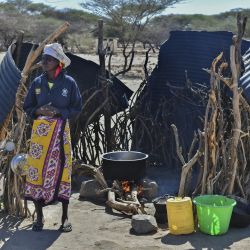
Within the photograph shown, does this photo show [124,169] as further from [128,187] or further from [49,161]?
[49,161]

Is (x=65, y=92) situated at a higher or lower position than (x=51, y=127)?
higher

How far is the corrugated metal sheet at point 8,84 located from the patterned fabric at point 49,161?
95 cm

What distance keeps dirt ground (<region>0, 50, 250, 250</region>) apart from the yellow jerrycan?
62 millimetres

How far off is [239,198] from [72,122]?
2563 millimetres

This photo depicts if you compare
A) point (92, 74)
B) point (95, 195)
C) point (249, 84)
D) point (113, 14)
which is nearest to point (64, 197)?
point (95, 195)

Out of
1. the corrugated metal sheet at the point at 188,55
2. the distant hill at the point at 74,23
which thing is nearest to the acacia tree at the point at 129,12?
the distant hill at the point at 74,23

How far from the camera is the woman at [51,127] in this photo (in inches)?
206

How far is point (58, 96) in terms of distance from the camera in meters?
5.24

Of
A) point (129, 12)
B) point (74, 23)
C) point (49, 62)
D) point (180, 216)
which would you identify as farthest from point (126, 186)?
point (74, 23)

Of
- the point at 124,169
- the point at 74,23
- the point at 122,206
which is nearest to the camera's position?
the point at 122,206

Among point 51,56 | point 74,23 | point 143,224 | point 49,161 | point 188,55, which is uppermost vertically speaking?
point 51,56

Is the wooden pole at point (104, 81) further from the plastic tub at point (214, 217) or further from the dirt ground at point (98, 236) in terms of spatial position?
the plastic tub at point (214, 217)

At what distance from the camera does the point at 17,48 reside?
6.79 m

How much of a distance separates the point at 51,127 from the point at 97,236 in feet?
3.21
